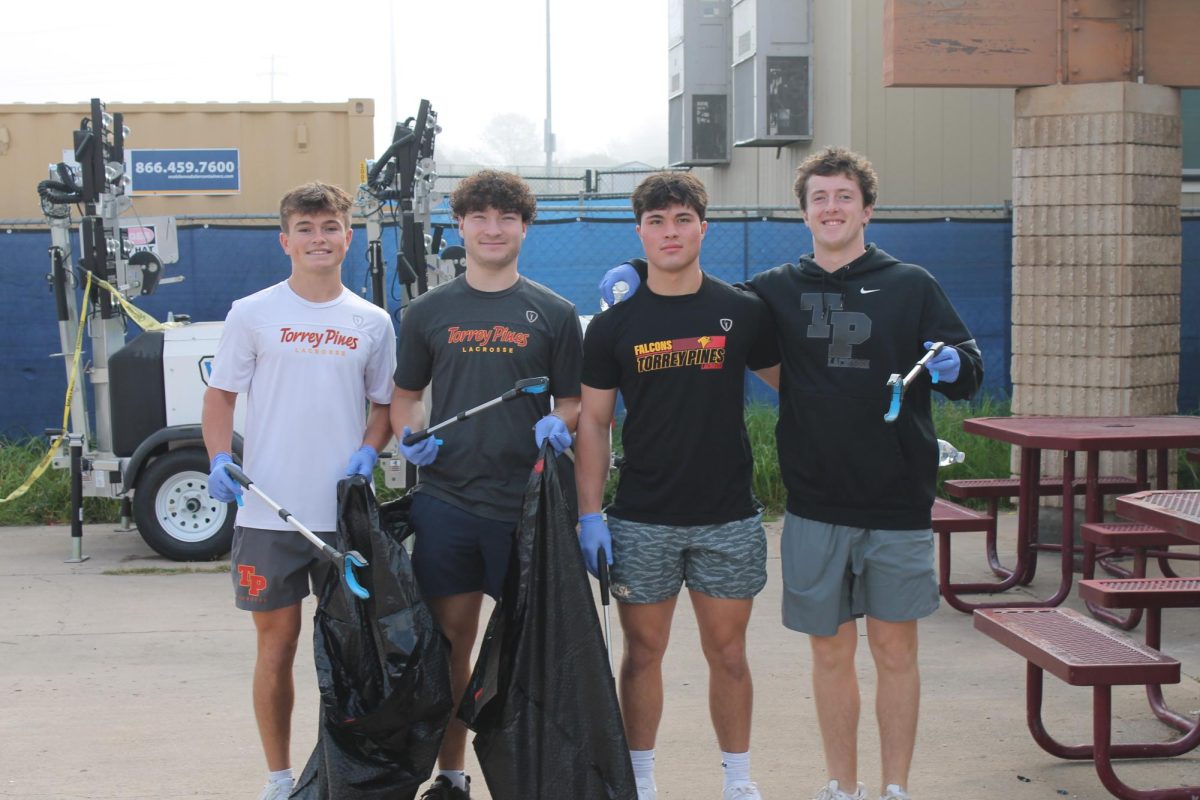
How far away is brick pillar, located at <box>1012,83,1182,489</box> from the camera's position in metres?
7.82

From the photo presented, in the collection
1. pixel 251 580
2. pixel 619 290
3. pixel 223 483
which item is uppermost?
pixel 619 290

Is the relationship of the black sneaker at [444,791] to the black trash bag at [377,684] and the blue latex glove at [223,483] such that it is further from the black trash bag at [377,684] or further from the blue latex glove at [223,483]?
the blue latex glove at [223,483]

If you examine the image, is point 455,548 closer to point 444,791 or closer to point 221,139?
point 444,791

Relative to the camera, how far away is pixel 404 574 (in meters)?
3.97

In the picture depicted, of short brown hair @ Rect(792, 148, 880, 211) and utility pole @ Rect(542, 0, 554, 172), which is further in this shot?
utility pole @ Rect(542, 0, 554, 172)

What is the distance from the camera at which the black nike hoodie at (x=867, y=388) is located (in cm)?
400

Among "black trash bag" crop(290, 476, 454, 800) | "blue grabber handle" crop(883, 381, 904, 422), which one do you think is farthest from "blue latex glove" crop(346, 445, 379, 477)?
"blue grabber handle" crop(883, 381, 904, 422)

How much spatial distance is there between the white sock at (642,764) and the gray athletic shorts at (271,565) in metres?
1.12

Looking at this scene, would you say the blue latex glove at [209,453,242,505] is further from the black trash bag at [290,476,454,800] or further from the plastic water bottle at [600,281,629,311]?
the plastic water bottle at [600,281,629,311]

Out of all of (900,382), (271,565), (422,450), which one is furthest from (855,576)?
(271,565)

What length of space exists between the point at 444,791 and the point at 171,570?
168 inches

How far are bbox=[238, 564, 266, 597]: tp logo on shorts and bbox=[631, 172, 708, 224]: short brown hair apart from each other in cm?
162

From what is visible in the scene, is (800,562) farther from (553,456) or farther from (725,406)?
(553,456)

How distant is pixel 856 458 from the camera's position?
4004 mm
